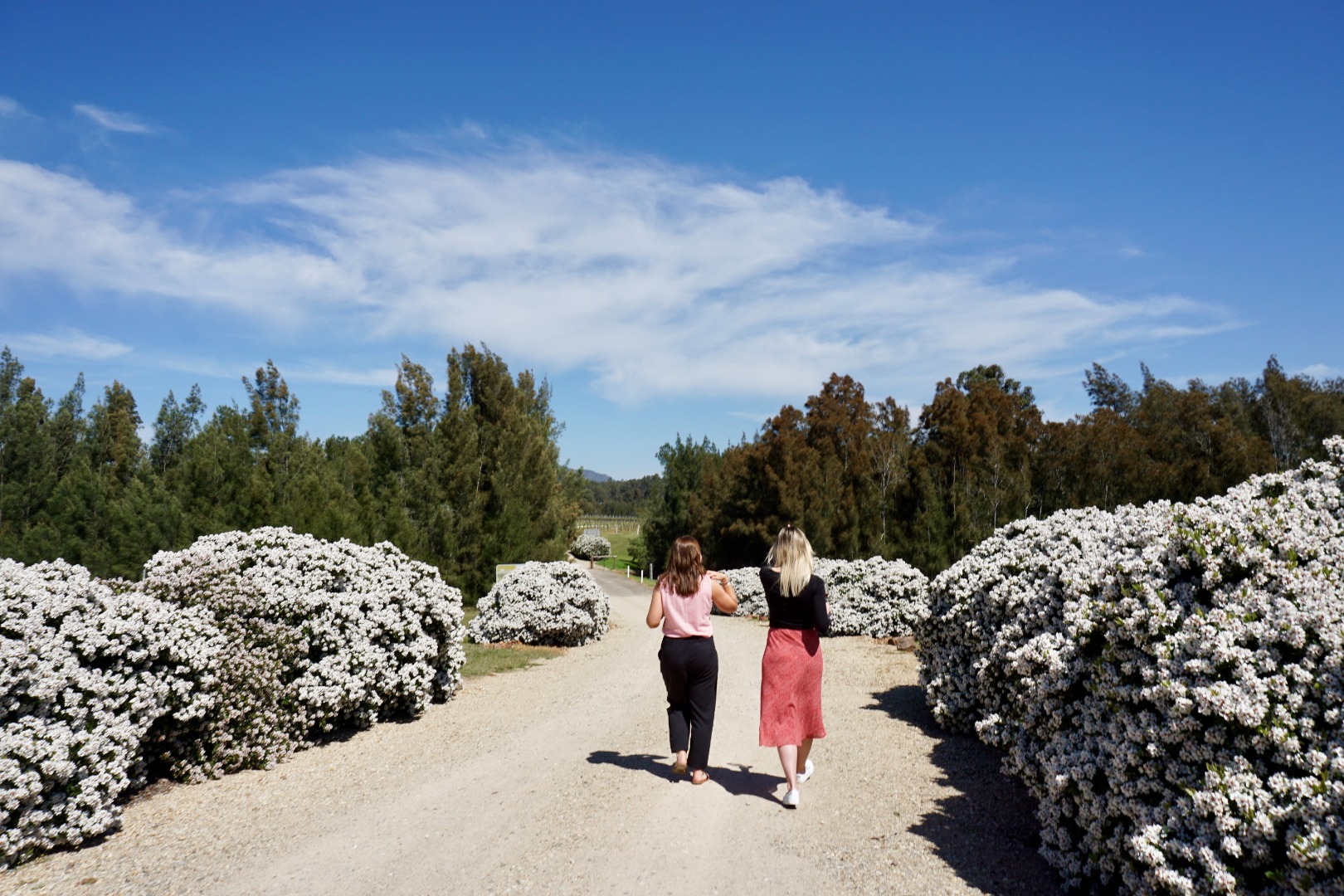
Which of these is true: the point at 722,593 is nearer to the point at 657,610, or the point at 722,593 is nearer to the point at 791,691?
the point at 657,610

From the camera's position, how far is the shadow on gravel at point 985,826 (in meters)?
4.67

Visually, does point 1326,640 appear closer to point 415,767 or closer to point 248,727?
point 415,767

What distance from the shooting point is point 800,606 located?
5.84 meters

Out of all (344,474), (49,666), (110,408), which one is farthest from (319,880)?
(110,408)

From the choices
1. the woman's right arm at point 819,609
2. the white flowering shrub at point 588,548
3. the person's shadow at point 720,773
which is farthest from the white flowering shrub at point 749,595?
the white flowering shrub at point 588,548

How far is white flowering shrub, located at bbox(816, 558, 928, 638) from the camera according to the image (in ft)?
56.0

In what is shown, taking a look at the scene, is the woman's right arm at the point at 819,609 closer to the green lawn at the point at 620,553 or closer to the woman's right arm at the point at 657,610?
the woman's right arm at the point at 657,610

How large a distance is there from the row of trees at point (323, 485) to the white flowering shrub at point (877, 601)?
11.0 m

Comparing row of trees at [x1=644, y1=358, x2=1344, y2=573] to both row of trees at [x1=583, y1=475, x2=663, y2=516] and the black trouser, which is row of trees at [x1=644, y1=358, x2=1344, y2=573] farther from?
row of trees at [x1=583, y1=475, x2=663, y2=516]

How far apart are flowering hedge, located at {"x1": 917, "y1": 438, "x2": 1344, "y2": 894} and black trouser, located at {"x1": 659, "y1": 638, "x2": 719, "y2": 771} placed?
224 centimetres

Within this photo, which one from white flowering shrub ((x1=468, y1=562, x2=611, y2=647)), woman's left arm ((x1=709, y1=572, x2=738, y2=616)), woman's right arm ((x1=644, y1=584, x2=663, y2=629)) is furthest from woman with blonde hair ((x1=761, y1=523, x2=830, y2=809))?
white flowering shrub ((x1=468, y1=562, x2=611, y2=647))

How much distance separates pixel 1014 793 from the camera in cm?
626

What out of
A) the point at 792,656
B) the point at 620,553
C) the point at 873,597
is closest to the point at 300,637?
the point at 792,656

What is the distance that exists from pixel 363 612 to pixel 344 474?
2559 cm
